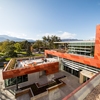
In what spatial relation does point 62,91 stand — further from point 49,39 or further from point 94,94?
point 49,39

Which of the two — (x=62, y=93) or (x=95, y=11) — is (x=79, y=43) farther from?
(x=62, y=93)

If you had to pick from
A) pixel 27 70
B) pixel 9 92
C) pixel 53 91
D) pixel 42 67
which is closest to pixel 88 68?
pixel 53 91

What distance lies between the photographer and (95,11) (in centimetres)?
1602

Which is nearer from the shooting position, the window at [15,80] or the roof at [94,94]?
the roof at [94,94]

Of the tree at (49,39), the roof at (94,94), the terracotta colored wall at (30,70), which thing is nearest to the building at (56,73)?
the terracotta colored wall at (30,70)

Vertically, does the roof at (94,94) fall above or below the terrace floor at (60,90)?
above

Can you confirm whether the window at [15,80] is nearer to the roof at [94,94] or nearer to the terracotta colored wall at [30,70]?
the terracotta colored wall at [30,70]

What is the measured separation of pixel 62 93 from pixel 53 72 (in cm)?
661

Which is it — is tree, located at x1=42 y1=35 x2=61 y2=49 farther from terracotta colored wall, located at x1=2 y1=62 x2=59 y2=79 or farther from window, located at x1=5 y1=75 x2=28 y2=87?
window, located at x1=5 y1=75 x2=28 y2=87

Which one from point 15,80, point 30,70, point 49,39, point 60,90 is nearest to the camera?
point 60,90

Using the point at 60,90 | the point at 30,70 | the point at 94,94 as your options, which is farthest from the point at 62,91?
the point at 94,94

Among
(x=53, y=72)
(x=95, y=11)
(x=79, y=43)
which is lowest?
(x=53, y=72)

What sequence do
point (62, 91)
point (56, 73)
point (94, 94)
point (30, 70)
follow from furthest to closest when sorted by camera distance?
point (56, 73), point (30, 70), point (62, 91), point (94, 94)

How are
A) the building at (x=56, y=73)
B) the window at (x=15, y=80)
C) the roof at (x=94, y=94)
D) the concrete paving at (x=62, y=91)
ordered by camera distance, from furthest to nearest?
1. the window at (x=15, y=80)
2. the building at (x=56, y=73)
3. the concrete paving at (x=62, y=91)
4. the roof at (x=94, y=94)
